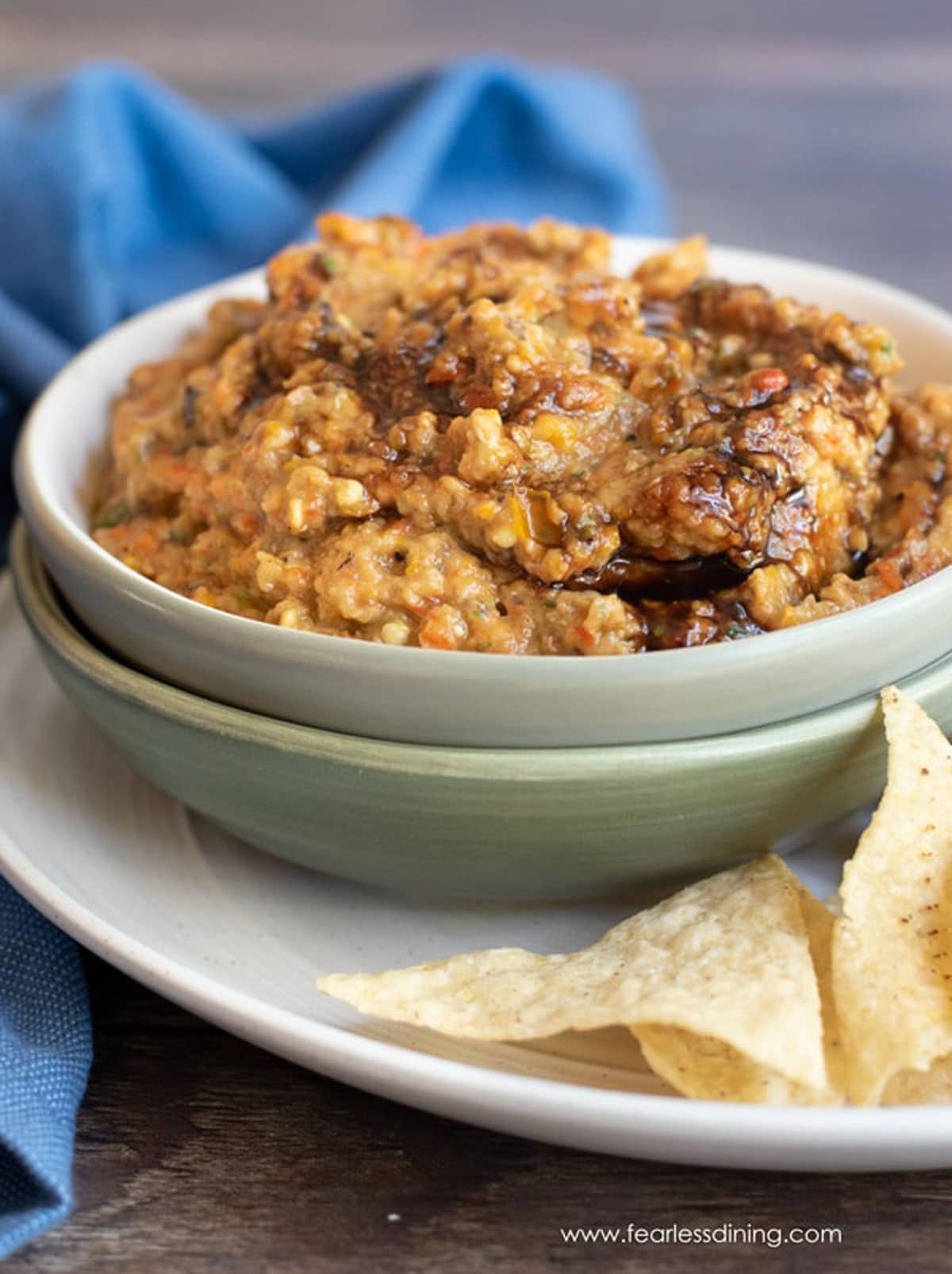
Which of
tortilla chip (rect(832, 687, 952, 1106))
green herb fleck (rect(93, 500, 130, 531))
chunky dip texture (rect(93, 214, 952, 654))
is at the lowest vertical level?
green herb fleck (rect(93, 500, 130, 531))

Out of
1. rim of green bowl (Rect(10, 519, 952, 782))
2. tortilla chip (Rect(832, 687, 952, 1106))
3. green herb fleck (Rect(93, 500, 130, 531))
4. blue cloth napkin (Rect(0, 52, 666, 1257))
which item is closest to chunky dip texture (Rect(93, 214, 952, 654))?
green herb fleck (Rect(93, 500, 130, 531))

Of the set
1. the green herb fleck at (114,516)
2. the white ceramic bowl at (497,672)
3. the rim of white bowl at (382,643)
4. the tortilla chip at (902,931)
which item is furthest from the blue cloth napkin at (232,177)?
the tortilla chip at (902,931)

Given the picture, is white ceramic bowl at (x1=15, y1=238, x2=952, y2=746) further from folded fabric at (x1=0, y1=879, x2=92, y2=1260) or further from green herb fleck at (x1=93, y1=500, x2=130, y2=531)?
folded fabric at (x1=0, y1=879, x2=92, y2=1260)

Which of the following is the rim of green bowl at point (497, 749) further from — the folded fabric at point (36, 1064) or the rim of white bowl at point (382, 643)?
the folded fabric at point (36, 1064)

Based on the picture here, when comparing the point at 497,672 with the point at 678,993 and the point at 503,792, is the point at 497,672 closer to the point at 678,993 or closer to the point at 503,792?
the point at 503,792

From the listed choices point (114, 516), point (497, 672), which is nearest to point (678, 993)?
point (497, 672)
